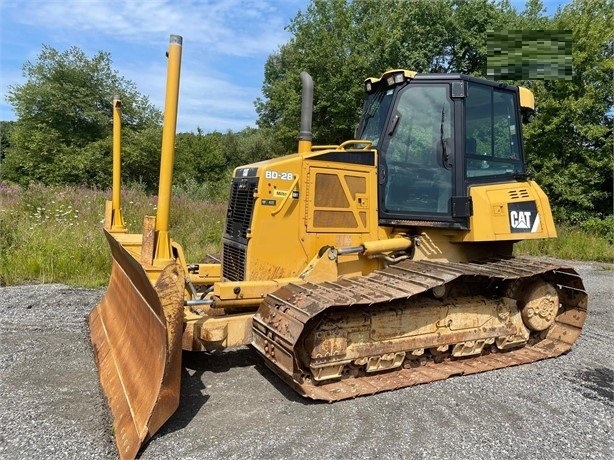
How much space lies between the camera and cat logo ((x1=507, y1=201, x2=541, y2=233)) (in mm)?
5285

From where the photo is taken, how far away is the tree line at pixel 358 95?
1777 cm

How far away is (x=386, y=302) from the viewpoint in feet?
14.6

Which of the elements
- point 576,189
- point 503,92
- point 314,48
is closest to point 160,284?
point 503,92

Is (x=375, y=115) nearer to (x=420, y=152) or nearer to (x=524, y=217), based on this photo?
(x=420, y=152)

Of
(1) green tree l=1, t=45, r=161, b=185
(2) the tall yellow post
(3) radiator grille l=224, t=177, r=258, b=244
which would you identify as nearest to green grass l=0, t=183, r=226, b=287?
(2) the tall yellow post

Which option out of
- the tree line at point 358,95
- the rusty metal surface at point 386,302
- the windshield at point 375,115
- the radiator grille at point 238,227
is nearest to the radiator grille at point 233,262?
the radiator grille at point 238,227

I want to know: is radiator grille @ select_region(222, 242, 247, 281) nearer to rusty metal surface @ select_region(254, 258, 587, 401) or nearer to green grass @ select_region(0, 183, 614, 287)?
rusty metal surface @ select_region(254, 258, 587, 401)

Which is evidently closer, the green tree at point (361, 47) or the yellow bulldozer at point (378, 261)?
the yellow bulldozer at point (378, 261)

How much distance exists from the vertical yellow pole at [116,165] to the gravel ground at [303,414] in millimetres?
1577

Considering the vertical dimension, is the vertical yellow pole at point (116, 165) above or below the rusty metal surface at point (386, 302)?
above

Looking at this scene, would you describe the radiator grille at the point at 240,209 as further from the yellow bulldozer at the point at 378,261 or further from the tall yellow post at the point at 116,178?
the tall yellow post at the point at 116,178

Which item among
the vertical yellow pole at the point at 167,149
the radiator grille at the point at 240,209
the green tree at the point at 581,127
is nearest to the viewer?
the vertical yellow pole at the point at 167,149

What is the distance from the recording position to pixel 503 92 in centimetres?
554

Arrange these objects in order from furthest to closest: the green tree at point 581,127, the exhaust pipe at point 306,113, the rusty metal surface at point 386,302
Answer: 1. the green tree at point 581,127
2. the exhaust pipe at point 306,113
3. the rusty metal surface at point 386,302
